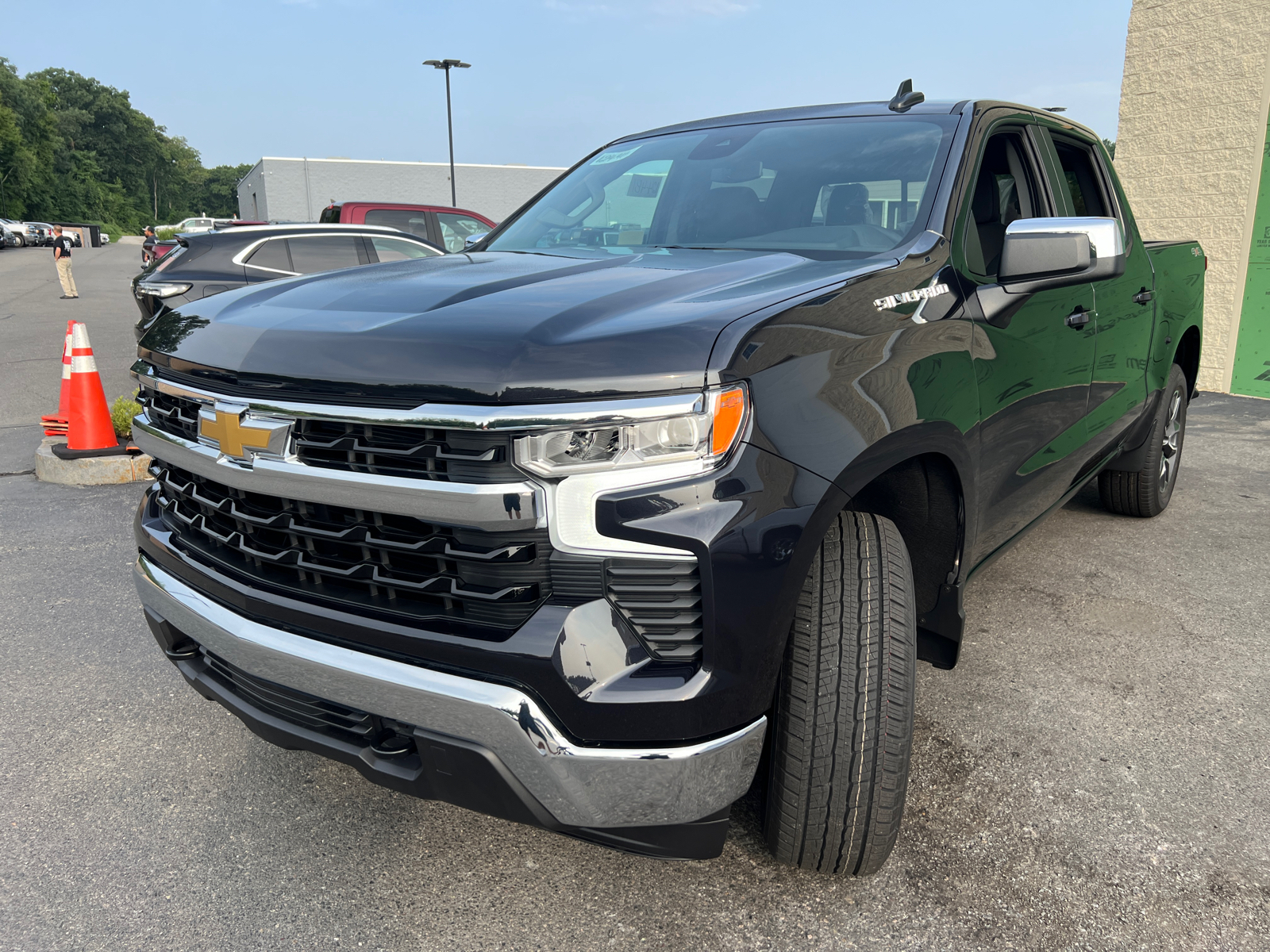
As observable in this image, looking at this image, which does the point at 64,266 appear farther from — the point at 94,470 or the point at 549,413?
the point at 549,413

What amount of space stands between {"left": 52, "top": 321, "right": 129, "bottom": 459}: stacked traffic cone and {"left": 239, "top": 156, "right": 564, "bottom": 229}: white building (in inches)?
1872

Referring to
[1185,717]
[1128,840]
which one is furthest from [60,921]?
[1185,717]

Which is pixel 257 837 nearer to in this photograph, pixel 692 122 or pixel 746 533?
pixel 746 533

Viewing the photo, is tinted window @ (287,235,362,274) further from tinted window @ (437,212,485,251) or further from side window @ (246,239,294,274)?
tinted window @ (437,212,485,251)

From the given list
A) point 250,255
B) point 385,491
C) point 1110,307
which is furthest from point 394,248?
point 385,491

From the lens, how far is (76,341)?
19.6ft

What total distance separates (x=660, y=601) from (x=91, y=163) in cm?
10691

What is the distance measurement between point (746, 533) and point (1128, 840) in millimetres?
1396

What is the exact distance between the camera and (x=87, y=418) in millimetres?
5773

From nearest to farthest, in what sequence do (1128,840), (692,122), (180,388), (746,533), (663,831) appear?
(746,533)
(663,831)
(180,388)
(1128,840)
(692,122)

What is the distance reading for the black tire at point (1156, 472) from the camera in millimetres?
4422

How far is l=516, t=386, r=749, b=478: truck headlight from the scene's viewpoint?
1525 mm

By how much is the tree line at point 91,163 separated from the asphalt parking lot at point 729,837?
78642mm

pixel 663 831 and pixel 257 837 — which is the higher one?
pixel 663 831
